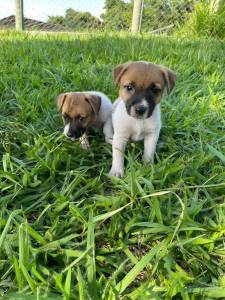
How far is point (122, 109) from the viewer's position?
3365 mm

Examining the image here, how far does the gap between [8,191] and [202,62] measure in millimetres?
4476

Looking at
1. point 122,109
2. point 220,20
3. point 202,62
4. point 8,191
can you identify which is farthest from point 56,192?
point 220,20

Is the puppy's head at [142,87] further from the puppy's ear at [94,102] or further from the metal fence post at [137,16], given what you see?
the metal fence post at [137,16]

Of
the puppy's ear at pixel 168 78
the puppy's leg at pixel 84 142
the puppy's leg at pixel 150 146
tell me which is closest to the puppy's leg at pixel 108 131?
the puppy's leg at pixel 84 142

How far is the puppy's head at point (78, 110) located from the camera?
Result: 3.56 meters

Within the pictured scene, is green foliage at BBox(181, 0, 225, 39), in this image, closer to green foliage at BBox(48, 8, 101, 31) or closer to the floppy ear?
green foliage at BBox(48, 8, 101, 31)

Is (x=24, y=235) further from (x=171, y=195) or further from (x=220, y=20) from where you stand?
(x=220, y=20)

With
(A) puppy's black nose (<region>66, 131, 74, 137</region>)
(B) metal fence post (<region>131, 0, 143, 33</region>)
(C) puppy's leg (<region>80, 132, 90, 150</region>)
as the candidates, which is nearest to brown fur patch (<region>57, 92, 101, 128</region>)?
(C) puppy's leg (<region>80, 132, 90, 150</region>)

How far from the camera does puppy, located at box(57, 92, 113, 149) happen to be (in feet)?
11.5

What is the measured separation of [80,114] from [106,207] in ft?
4.24

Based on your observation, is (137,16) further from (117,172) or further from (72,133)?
(117,172)

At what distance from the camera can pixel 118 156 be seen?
126 inches

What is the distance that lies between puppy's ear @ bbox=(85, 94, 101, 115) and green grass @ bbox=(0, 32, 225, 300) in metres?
0.34

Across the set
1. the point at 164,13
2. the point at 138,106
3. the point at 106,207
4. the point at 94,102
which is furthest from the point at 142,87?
the point at 164,13
